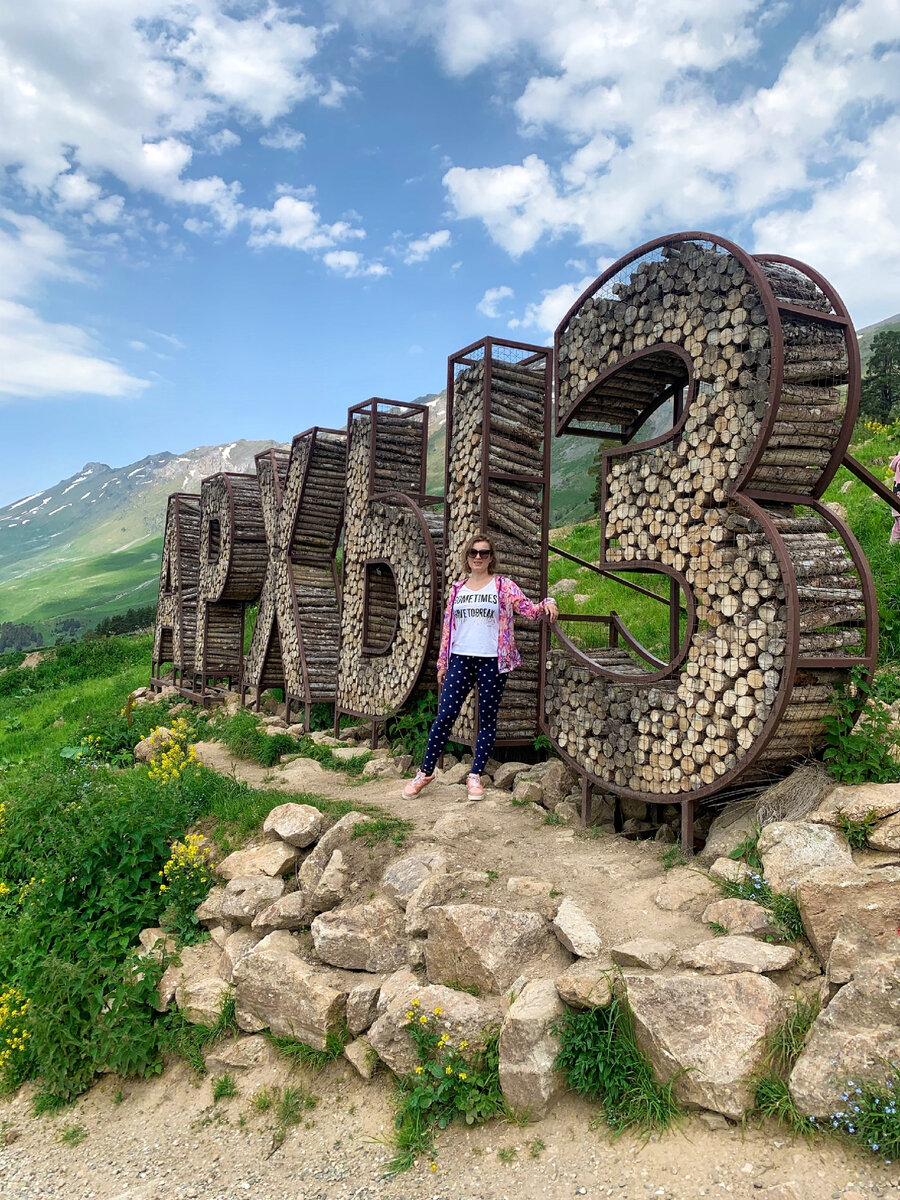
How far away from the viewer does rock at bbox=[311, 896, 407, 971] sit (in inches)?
211

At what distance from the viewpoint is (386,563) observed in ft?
34.4

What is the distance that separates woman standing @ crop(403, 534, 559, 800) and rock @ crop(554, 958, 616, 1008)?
2.92 metres

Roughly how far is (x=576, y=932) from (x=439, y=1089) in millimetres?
1086

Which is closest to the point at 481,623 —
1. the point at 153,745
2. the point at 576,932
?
the point at 576,932

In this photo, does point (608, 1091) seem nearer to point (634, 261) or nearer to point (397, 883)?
point (397, 883)

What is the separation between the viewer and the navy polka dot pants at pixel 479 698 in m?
7.37

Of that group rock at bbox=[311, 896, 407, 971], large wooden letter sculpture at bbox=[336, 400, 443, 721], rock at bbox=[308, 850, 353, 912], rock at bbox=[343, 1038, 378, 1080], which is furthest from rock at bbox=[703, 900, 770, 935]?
large wooden letter sculpture at bbox=[336, 400, 443, 721]

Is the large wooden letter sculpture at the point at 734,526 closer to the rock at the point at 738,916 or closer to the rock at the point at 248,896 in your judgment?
the rock at the point at 738,916

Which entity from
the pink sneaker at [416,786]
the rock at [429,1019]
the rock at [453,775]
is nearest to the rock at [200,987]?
the rock at [429,1019]

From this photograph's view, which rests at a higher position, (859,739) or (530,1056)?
(859,739)

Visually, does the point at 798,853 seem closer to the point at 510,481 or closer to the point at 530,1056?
the point at 530,1056

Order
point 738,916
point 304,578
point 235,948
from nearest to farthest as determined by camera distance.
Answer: point 738,916 < point 235,948 < point 304,578

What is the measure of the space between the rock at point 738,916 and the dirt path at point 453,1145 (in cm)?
11

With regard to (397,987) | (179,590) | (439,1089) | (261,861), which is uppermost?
(179,590)
